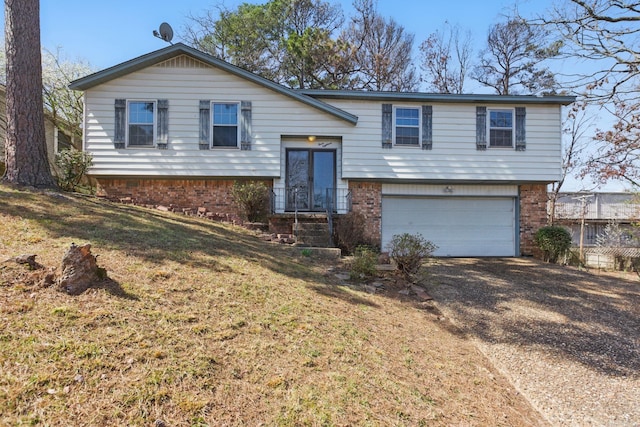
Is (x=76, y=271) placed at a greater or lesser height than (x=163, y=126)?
lesser

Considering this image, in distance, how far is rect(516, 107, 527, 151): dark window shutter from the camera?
38.0 feet

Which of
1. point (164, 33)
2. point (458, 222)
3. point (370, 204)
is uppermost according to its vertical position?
point (164, 33)

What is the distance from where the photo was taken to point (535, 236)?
11.6 meters

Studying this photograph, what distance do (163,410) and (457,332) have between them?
12.8 ft

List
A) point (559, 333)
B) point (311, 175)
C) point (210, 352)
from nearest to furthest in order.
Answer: point (210, 352) → point (559, 333) → point (311, 175)

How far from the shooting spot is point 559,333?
4969mm

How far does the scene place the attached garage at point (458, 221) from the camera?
1177 centimetres

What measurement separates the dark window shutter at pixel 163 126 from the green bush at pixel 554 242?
39.2 feet

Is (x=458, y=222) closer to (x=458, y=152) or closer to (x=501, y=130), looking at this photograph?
(x=458, y=152)

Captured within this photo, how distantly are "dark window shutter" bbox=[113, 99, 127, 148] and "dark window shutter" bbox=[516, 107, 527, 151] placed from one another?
12.3 metres

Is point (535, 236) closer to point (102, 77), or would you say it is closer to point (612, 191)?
point (612, 191)

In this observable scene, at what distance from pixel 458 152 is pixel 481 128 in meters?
1.10

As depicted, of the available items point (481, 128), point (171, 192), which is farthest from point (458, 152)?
point (171, 192)

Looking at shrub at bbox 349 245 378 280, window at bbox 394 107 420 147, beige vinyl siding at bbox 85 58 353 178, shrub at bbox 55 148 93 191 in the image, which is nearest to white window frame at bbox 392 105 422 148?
window at bbox 394 107 420 147
